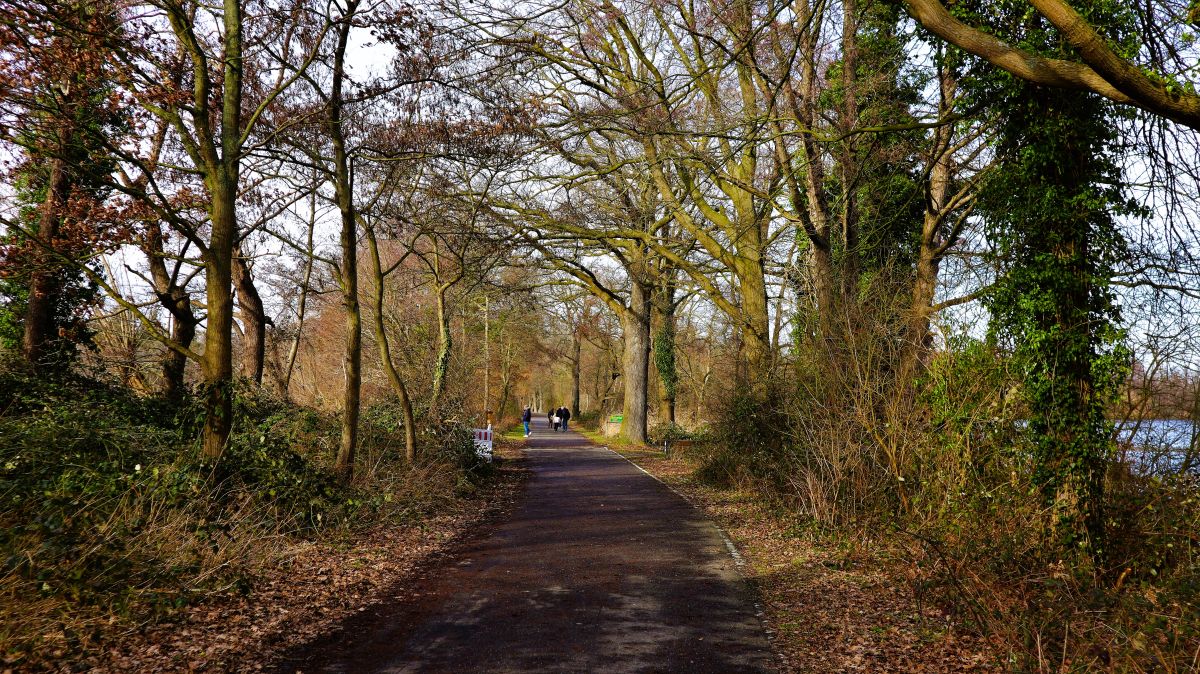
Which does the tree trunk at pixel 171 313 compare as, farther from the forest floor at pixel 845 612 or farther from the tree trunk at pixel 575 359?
the tree trunk at pixel 575 359

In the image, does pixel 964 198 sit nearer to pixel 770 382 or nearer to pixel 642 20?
pixel 770 382

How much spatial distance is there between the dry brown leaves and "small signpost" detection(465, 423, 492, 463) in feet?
29.1

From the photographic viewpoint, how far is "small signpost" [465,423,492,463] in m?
18.9

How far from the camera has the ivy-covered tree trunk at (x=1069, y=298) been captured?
741cm

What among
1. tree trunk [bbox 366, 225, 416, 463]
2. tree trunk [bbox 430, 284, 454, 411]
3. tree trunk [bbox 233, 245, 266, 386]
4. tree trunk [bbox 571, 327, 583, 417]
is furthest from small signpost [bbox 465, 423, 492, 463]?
tree trunk [bbox 571, 327, 583, 417]

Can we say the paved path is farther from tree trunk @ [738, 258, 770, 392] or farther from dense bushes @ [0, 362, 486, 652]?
tree trunk @ [738, 258, 770, 392]

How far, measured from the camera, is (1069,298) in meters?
7.69

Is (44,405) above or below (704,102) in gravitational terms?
below

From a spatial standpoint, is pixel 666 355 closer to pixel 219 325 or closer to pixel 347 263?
pixel 347 263

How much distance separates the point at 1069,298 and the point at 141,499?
9.42m

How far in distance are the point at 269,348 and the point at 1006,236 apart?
788 inches

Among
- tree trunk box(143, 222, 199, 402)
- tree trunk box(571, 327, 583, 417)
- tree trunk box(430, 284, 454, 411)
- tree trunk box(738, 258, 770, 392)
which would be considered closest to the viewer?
tree trunk box(143, 222, 199, 402)

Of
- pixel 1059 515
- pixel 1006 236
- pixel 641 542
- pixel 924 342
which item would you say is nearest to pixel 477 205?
pixel 641 542

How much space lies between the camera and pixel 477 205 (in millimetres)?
15867
